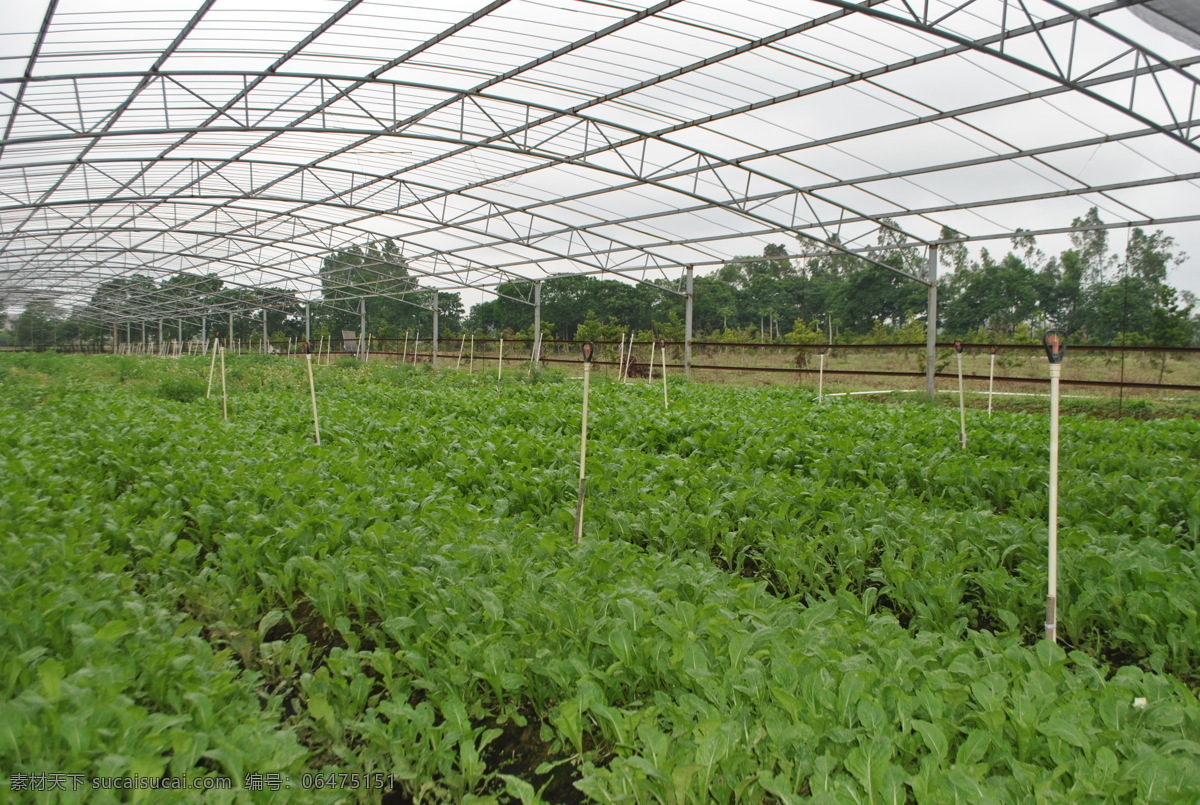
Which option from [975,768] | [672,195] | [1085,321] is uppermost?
[672,195]

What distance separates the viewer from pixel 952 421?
396 inches

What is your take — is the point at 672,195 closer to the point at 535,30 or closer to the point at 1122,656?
the point at 535,30

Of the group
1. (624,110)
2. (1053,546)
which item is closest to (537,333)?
(624,110)

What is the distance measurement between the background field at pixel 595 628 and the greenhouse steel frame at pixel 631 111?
6114 mm

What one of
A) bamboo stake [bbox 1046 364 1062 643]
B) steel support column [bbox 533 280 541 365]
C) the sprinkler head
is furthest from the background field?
steel support column [bbox 533 280 541 365]

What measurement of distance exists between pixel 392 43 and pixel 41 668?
10.7 meters

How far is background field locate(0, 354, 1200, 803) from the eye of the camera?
233 cm

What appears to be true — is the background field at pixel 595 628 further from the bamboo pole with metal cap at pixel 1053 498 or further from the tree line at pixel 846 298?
the tree line at pixel 846 298

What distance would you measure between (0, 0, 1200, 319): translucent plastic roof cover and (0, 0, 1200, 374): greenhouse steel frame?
56 mm

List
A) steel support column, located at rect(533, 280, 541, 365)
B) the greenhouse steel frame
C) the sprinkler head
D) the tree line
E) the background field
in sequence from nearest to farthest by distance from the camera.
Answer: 1. the background field
2. the sprinkler head
3. the greenhouse steel frame
4. the tree line
5. steel support column, located at rect(533, 280, 541, 365)

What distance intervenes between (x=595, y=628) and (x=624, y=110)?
469 inches

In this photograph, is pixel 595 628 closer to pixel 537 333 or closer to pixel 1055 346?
pixel 1055 346

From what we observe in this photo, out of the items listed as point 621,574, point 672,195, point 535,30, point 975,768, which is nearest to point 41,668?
point 621,574

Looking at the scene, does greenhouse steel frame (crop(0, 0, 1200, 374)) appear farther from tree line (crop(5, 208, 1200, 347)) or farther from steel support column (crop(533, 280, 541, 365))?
steel support column (crop(533, 280, 541, 365))
